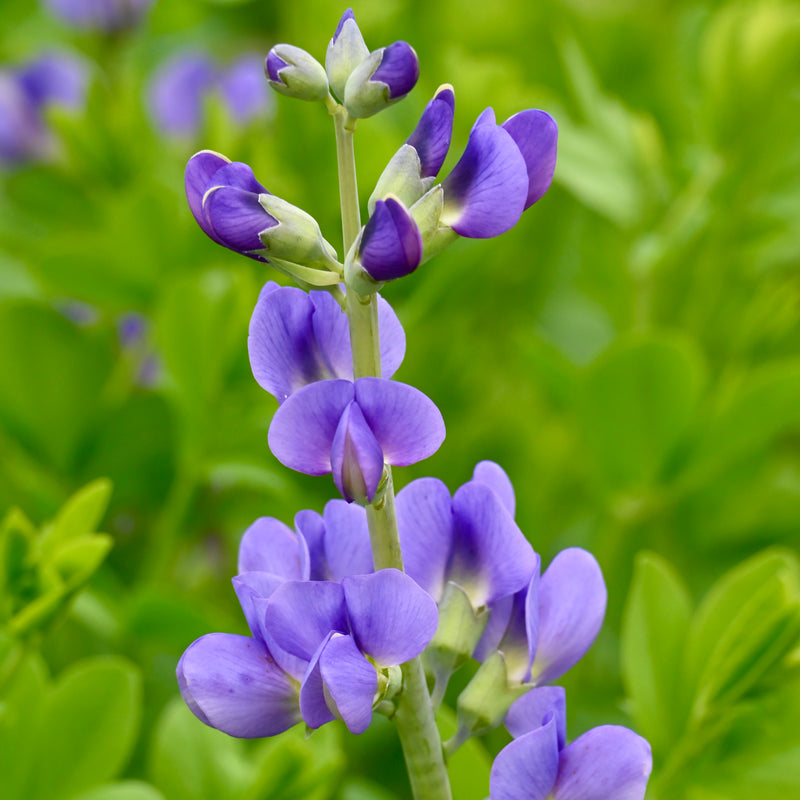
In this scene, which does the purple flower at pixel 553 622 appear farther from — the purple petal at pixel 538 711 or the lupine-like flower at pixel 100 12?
the lupine-like flower at pixel 100 12

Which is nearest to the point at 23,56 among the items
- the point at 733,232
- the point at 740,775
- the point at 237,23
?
the point at 237,23

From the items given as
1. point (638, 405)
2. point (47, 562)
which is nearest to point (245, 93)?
point (638, 405)

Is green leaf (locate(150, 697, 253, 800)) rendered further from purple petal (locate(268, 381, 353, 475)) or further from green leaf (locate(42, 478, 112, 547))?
purple petal (locate(268, 381, 353, 475))

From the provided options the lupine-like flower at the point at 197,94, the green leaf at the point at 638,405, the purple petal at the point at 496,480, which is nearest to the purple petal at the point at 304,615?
the purple petal at the point at 496,480

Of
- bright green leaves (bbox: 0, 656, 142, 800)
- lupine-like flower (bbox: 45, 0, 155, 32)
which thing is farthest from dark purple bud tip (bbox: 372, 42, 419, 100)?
lupine-like flower (bbox: 45, 0, 155, 32)

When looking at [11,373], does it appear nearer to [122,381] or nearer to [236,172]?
[122,381]

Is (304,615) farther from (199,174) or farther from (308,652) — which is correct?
(199,174)
